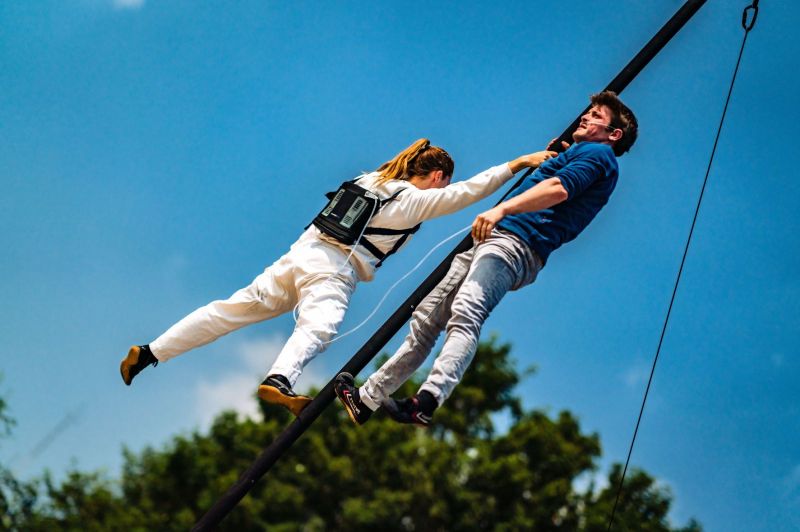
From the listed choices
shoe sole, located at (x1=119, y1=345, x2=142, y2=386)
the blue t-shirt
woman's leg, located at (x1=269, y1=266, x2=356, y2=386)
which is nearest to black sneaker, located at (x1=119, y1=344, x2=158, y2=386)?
shoe sole, located at (x1=119, y1=345, x2=142, y2=386)

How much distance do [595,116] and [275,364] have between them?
2081 mm

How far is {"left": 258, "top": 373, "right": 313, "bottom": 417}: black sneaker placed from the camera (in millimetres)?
4805

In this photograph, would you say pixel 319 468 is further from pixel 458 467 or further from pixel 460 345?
pixel 460 345

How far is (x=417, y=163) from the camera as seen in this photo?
5.52 m

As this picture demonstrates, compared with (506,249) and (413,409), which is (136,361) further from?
(506,249)

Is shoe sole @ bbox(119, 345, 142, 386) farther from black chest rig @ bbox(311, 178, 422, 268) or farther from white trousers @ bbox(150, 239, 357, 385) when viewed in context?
black chest rig @ bbox(311, 178, 422, 268)

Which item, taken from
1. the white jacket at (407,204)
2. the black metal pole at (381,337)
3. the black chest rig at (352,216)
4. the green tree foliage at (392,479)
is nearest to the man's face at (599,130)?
the black metal pole at (381,337)

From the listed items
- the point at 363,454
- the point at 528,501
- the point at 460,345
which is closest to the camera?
the point at 460,345

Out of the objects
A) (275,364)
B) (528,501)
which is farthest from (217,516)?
(528,501)

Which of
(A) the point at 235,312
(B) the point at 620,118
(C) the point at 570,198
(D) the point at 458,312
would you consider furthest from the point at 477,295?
(A) the point at 235,312

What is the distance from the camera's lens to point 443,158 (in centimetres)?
557

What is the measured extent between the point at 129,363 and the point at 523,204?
264cm

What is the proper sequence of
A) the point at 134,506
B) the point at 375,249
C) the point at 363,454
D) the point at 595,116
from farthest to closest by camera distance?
the point at 134,506, the point at 363,454, the point at 375,249, the point at 595,116

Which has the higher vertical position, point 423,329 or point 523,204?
point 523,204
